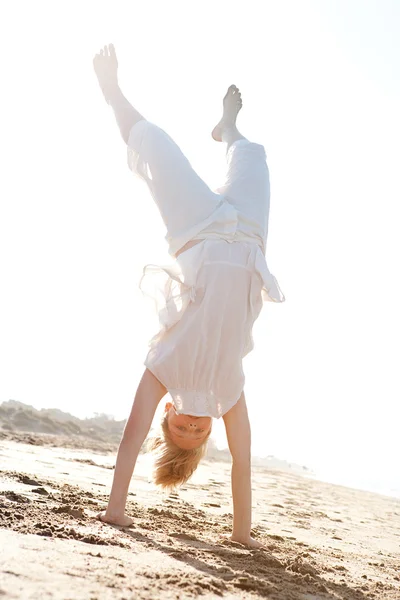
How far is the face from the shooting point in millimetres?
3088

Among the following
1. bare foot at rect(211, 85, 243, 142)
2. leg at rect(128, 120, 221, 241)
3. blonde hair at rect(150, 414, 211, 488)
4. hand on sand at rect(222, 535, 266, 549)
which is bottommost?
hand on sand at rect(222, 535, 266, 549)

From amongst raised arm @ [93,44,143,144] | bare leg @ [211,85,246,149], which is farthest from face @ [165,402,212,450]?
bare leg @ [211,85,246,149]

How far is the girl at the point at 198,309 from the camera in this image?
2928 mm

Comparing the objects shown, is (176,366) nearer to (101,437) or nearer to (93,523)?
(93,523)

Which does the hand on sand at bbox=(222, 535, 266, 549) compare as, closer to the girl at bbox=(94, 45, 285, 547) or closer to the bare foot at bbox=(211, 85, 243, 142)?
the girl at bbox=(94, 45, 285, 547)

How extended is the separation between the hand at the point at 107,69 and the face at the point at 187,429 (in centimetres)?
A: 188

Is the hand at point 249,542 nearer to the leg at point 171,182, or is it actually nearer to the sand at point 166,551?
the sand at point 166,551

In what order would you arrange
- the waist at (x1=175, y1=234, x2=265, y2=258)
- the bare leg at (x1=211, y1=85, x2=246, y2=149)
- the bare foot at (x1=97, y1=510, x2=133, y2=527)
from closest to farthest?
the bare foot at (x1=97, y1=510, x2=133, y2=527) → the waist at (x1=175, y1=234, x2=265, y2=258) → the bare leg at (x1=211, y1=85, x2=246, y2=149)

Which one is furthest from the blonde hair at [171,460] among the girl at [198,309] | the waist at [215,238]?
the waist at [215,238]

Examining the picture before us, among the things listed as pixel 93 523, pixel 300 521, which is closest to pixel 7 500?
pixel 93 523

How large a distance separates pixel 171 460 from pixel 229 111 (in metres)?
2.27

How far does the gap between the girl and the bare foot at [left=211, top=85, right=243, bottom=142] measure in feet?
2.54

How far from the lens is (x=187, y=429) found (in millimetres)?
3127

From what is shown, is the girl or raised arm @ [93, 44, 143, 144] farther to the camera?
raised arm @ [93, 44, 143, 144]
